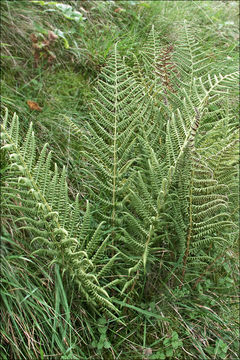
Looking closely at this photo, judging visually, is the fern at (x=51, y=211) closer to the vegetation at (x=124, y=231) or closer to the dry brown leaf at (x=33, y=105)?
the vegetation at (x=124, y=231)

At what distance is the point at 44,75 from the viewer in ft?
7.98

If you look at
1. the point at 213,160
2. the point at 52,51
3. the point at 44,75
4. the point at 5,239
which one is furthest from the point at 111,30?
the point at 5,239

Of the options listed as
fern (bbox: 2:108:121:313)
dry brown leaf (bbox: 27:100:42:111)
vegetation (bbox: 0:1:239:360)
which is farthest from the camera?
dry brown leaf (bbox: 27:100:42:111)

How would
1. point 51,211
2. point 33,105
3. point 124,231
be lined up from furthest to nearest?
point 33,105 < point 124,231 < point 51,211

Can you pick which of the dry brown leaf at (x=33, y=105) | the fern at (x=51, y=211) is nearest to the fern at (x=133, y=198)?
the fern at (x=51, y=211)

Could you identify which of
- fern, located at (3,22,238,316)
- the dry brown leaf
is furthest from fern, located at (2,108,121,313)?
the dry brown leaf

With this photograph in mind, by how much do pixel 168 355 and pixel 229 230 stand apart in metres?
0.68

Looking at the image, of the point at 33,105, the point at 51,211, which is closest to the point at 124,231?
the point at 51,211

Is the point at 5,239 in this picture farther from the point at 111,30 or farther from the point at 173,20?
the point at 173,20

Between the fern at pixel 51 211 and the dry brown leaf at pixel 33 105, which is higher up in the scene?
the dry brown leaf at pixel 33 105

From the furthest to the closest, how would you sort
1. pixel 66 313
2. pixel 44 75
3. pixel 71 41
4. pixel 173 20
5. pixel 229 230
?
pixel 173 20 → pixel 71 41 → pixel 44 75 → pixel 229 230 → pixel 66 313

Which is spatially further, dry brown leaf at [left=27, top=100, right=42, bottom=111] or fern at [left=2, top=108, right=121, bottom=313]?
dry brown leaf at [left=27, top=100, right=42, bottom=111]

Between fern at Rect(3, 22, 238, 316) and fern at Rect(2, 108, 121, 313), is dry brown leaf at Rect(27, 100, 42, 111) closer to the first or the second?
fern at Rect(3, 22, 238, 316)

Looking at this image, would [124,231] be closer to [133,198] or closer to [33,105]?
[133,198]
